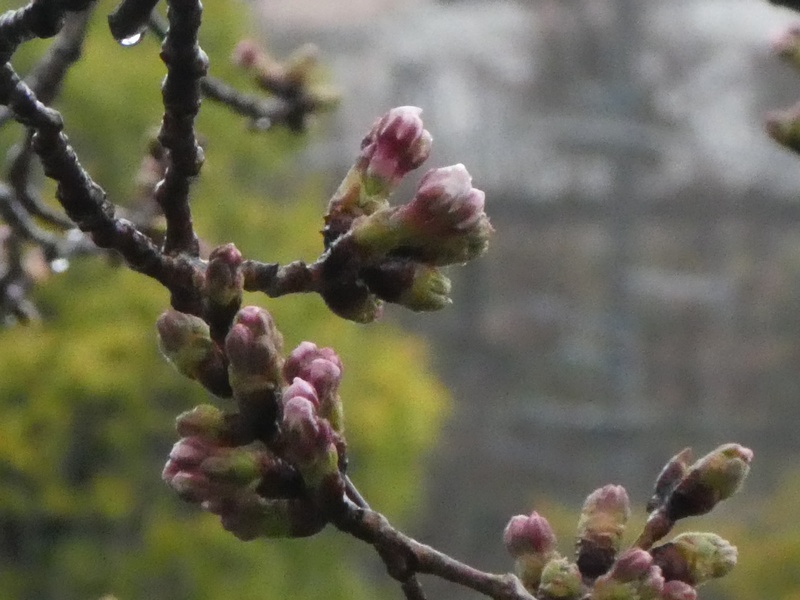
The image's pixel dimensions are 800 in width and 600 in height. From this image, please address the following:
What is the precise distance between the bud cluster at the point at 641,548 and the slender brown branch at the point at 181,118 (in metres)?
0.22

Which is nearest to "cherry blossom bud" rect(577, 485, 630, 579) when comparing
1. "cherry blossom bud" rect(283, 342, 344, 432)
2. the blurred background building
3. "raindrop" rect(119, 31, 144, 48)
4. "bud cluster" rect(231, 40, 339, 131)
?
"cherry blossom bud" rect(283, 342, 344, 432)

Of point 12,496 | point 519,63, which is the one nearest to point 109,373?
point 12,496

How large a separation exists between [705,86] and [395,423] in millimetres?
2274

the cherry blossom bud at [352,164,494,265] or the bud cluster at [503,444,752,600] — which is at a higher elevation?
the cherry blossom bud at [352,164,494,265]

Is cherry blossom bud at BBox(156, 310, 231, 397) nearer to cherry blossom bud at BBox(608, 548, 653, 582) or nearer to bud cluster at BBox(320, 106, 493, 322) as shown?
bud cluster at BBox(320, 106, 493, 322)

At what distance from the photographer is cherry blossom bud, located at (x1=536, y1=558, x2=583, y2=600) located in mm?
497

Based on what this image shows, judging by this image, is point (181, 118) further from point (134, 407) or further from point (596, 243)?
point (596, 243)

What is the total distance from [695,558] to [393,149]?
8.8 inches

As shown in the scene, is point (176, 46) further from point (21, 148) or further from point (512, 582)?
point (21, 148)

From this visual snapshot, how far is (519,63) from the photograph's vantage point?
5508 millimetres

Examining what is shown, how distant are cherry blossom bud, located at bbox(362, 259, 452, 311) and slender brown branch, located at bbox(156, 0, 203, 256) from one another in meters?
0.08

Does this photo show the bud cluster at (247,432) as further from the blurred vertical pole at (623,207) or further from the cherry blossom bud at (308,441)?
the blurred vertical pole at (623,207)

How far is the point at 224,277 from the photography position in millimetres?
443

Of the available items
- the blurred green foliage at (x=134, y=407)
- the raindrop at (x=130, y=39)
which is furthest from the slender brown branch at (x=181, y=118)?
the blurred green foliage at (x=134, y=407)
